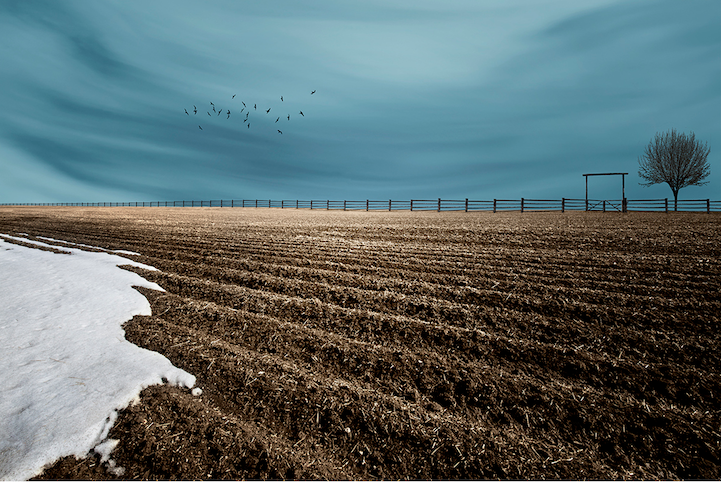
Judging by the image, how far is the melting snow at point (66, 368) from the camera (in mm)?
2055

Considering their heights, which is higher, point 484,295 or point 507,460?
point 484,295

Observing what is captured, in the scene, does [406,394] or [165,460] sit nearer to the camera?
[165,460]

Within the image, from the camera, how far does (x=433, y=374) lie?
9.11 ft

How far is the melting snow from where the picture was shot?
2055mm

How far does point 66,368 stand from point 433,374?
10.00 ft

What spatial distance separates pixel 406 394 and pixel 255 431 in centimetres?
109

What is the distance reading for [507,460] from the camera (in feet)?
6.67

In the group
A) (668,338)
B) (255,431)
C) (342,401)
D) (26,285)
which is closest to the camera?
(255,431)

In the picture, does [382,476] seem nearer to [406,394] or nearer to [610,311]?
[406,394]

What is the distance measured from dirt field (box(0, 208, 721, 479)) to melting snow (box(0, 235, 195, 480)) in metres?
0.14

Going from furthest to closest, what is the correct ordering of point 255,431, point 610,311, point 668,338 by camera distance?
point 610,311 → point 668,338 → point 255,431

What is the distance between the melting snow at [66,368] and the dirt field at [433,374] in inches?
5.7

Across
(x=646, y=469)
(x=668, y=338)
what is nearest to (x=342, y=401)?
(x=646, y=469)

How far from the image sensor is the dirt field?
2.03 metres
